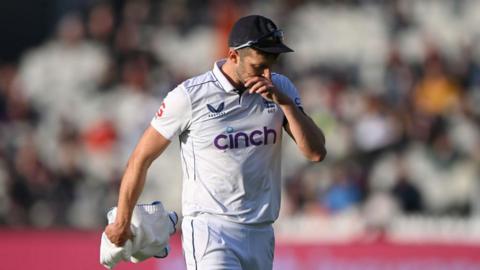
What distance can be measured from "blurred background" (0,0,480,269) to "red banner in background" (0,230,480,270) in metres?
0.02

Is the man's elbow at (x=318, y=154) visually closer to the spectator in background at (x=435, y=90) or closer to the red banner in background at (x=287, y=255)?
the red banner in background at (x=287, y=255)

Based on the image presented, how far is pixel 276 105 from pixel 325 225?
256 inches

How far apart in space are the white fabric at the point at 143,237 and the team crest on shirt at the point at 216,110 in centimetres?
68

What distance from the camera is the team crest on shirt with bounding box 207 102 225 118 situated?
6.32 meters

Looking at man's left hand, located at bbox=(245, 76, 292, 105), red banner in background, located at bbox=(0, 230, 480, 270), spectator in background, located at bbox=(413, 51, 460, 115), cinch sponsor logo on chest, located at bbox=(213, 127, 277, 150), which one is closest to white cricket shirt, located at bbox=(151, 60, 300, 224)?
cinch sponsor logo on chest, located at bbox=(213, 127, 277, 150)

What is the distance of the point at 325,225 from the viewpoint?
1280 cm

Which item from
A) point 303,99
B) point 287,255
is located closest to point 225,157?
point 287,255

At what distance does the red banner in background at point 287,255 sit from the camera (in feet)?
36.1

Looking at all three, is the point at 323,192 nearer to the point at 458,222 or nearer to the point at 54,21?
the point at 458,222

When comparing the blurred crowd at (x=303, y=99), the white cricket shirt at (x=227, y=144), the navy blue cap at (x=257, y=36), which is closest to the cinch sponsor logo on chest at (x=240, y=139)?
the white cricket shirt at (x=227, y=144)

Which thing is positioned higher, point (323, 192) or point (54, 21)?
point (54, 21)

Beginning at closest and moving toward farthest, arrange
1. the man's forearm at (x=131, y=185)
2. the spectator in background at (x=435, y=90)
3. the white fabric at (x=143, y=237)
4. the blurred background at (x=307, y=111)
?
1. the man's forearm at (x=131, y=185)
2. the white fabric at (x=143, y=237)
3. the blurred background at (x=307, y=111)
4. the spectator in background at (x=435, y=90)

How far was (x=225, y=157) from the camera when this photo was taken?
6.34 meters

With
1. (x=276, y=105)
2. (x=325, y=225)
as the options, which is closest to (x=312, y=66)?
(x=325, y=225)
